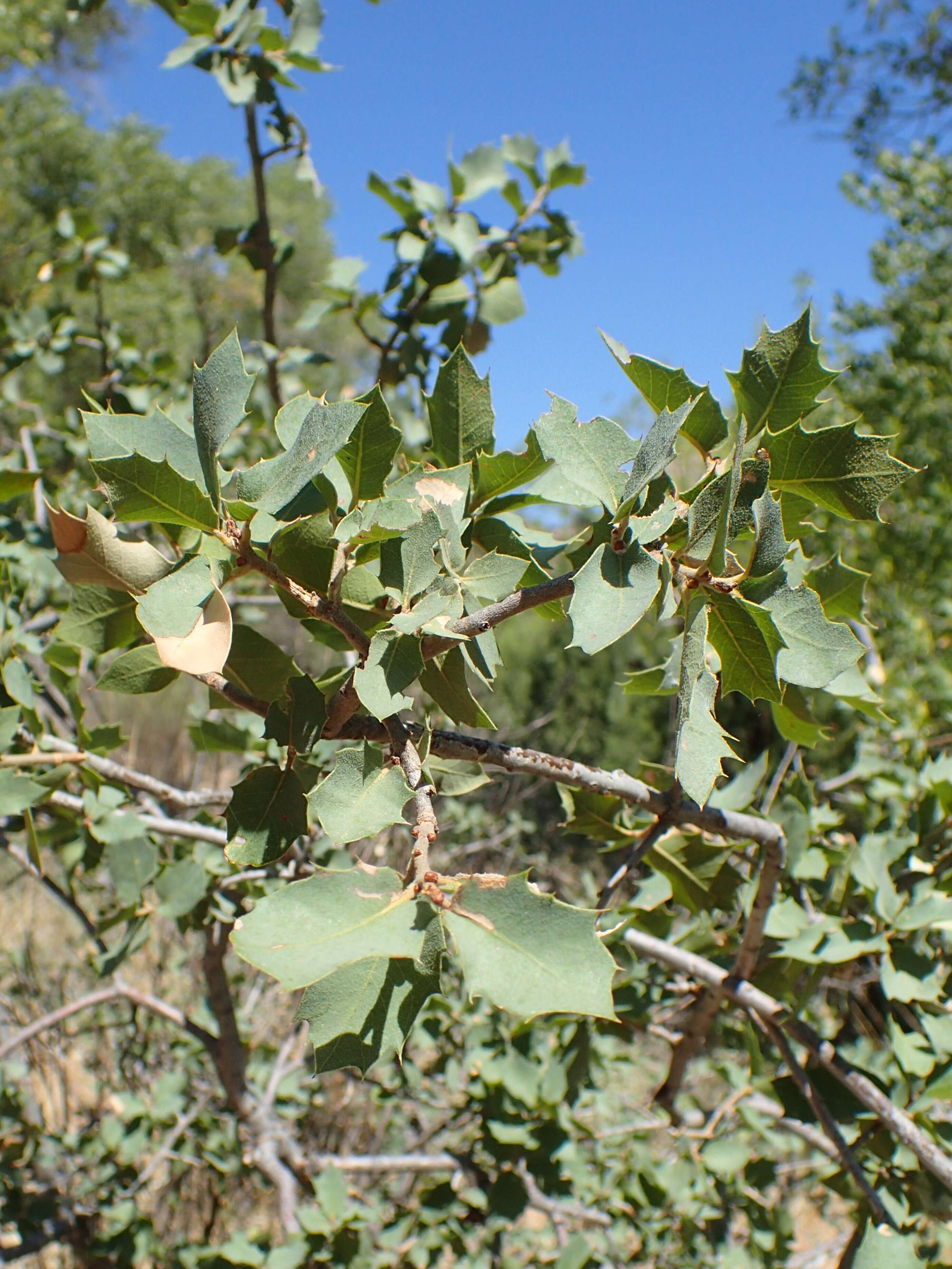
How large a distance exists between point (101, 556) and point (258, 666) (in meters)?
0.16

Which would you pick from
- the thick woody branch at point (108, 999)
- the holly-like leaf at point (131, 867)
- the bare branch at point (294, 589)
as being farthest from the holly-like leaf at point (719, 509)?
the thick woody branch at point (108, 999)

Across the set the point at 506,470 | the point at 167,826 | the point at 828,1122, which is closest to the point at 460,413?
the point at 506,470

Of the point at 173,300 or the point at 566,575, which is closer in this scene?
the point at 566,575

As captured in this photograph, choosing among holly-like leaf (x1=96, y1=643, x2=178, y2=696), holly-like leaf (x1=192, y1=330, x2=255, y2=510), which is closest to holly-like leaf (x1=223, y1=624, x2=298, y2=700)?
holly-like leaf (x1=96, y1=643, x2=178, y2=696)

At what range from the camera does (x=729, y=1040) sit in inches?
62.8

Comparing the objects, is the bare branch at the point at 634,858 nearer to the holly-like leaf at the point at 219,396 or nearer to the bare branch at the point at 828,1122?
the bare branch at the point at 828,1122

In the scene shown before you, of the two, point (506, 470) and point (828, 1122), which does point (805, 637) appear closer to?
point (506, 470)

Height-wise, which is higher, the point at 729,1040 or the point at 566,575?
the point at 566,575

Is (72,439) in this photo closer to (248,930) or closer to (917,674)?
(248,930)

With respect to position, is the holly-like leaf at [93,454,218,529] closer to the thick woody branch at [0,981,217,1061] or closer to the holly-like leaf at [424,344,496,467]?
the holly-like leaf at [424,344,496,467]

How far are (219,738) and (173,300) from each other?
17.3 metres

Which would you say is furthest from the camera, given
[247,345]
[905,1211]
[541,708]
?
[541,708]

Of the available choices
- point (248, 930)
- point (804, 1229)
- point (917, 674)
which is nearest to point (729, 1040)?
point (248, 930)

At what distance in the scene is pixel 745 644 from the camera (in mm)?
562
